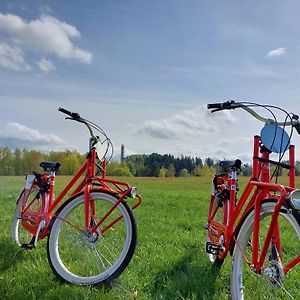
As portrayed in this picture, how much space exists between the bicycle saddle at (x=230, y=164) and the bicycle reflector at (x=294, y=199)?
1.60 metres

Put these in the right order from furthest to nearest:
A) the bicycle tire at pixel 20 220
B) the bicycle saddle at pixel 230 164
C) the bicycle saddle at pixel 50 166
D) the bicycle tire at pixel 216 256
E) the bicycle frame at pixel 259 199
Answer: the bicycle tire at pixel 20 220 → the bicycle saddle at pixel 50 166 → the bicycle saddle at pixel 230 164 → the bicycle tire at pixel 216 256 → the bicycle frame at pixel 259 199

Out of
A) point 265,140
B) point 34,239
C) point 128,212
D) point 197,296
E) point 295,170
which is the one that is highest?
point 265,140

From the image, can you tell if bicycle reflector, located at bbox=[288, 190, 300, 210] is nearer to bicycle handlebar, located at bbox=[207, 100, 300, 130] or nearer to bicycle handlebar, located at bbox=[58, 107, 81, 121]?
bicycle handlebar, located at bbox=[207, 100, 300, 130]

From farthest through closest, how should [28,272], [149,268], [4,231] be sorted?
[4,231], [149,268], [28,272]

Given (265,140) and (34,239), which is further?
(34,239)

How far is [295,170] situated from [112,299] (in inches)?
69.4

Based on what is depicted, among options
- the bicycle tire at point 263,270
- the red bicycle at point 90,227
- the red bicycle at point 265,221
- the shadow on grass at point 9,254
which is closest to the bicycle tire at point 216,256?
the red bicycle at point 265,221

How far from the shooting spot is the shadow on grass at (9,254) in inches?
161

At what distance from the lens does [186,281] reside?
3619mm

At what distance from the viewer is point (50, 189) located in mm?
4738

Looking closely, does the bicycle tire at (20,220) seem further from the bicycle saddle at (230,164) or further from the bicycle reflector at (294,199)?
the bicycle reflector at (294,199)

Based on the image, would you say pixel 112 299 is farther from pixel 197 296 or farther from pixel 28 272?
pixel 28 272

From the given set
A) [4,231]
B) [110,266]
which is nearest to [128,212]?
[110,266]

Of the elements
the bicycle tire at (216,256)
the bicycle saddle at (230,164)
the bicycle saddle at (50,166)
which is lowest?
the bicycle tire at (216,256)
